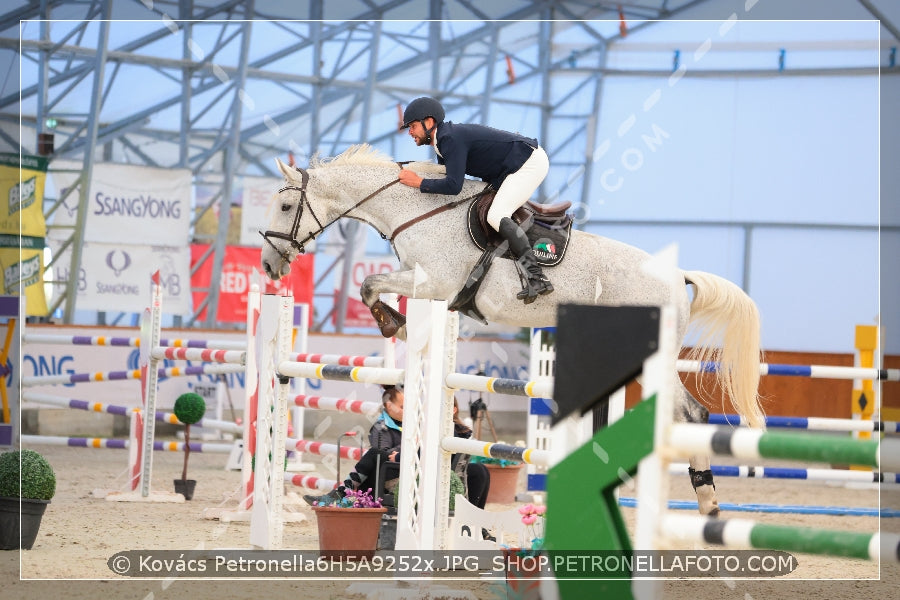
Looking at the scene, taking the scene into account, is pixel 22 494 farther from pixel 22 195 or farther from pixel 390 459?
pixel 22 195

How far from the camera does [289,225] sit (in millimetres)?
4570

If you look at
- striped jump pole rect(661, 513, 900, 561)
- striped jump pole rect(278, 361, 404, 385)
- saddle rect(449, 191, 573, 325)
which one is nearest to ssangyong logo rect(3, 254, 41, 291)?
striped jump pole rect(278, 361, 404, 385)

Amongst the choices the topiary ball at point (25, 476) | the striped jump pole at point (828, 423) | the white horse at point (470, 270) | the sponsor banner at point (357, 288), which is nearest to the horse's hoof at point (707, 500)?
the white horse at point (470, 270)

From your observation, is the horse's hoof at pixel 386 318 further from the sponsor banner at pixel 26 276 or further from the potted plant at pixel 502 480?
the sponsor banner at pixel 26 276

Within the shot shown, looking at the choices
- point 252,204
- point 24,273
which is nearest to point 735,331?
point 24,273

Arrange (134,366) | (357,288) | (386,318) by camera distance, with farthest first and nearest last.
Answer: (357,288) → (134,366) → (386,318)

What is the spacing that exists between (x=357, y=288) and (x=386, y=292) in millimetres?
7853

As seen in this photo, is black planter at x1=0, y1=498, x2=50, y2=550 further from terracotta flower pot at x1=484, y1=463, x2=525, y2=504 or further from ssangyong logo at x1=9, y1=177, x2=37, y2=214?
ssangyong logo at x1=9, y1=177, x2=37, y2=214

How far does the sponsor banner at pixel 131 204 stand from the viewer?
404 inches

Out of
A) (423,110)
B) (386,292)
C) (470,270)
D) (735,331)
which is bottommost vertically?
(735,331)

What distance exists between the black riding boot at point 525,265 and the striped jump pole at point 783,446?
2.51 meters

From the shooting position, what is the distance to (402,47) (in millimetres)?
12914

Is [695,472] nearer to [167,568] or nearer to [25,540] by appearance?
[167,568]

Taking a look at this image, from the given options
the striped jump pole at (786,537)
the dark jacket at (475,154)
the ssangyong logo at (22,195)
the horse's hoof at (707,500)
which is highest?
the ssangyong logo at (22,195)
